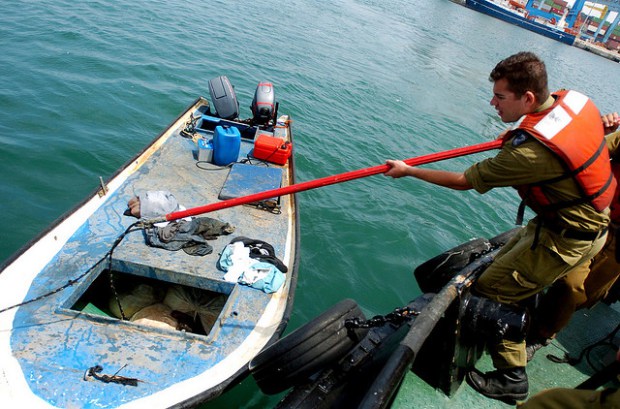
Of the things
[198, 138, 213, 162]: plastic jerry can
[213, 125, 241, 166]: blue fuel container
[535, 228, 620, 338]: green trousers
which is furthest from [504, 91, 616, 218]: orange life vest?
[198, 138, 213, 162]: plastic jerry can

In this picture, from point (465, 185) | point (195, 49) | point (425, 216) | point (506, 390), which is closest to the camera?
point (465, 185)

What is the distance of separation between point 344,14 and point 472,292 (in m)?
33.8

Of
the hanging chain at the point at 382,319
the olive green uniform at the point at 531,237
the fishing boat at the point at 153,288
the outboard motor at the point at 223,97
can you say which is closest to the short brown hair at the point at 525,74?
the olive green uniform at the point at 531,237

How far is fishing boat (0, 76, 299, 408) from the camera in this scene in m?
3.96

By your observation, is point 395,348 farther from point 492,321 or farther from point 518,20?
point 518,20

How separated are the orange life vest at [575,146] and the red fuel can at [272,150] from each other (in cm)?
543

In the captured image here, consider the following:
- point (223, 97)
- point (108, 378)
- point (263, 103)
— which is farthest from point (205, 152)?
point (108, 378)

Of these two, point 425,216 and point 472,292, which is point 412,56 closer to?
point 425,216

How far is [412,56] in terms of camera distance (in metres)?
27.3

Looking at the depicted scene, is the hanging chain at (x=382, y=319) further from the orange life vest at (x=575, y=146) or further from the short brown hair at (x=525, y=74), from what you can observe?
the short brown hair at (x=525, y=74)

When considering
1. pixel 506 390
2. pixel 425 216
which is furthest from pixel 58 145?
pixel 506 390

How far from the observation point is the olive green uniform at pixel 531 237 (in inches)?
120

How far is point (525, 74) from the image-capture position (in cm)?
307

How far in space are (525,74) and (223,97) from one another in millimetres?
7112
